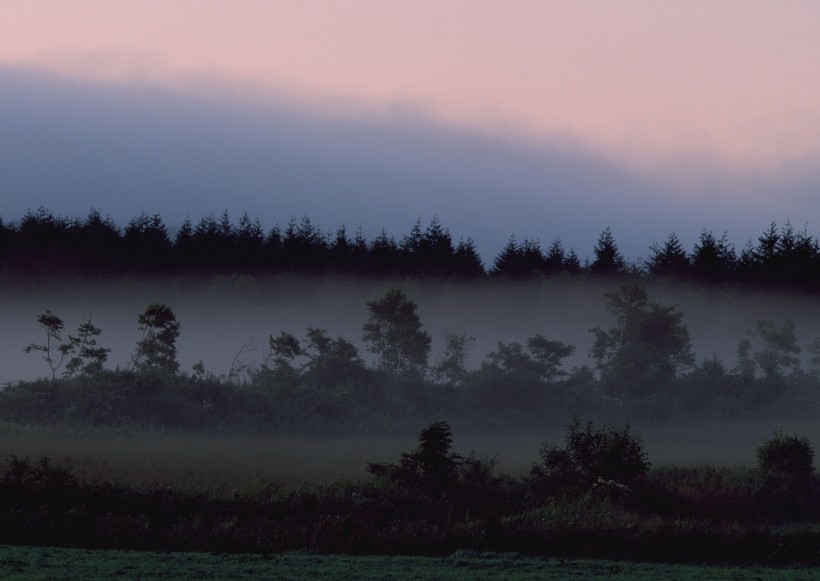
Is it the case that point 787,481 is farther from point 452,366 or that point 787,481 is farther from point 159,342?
point 159,342

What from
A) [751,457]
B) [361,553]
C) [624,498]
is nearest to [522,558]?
[361,553]

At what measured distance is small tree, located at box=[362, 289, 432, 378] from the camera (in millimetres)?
63469

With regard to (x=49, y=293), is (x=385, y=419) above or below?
below

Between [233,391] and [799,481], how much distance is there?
99.4 feet

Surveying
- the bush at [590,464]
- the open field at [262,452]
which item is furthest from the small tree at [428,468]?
the bush at [590,464]

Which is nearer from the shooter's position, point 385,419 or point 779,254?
point 385,419

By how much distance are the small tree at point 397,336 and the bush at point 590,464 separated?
104 ft

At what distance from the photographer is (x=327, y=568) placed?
19.1 m

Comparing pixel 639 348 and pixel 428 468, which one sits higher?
pixel 639 348

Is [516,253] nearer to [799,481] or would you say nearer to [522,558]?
[799,481]

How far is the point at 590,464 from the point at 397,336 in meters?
33.5

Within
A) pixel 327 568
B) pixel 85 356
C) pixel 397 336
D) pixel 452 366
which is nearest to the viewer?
pixel 327 568

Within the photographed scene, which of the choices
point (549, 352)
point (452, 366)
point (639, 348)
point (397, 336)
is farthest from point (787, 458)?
point (639, 348)

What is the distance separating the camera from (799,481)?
33625 mm
